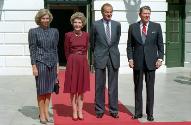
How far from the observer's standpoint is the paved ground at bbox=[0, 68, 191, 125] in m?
9.09

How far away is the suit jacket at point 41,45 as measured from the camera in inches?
325

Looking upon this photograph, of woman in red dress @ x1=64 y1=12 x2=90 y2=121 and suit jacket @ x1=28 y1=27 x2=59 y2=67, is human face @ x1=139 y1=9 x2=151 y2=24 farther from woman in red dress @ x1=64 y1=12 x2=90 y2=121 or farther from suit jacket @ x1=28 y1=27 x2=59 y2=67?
suit jacket @ x1=28 y1=27 x2=59 y2=67

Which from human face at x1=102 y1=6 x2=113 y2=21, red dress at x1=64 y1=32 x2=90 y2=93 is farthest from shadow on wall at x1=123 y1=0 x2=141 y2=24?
red dress at x1=64 y1=32 x2=90 y2=93

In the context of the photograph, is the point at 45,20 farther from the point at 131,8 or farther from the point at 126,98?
the point at 131,8

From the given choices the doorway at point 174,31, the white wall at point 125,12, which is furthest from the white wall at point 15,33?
the doorway at point 174,31

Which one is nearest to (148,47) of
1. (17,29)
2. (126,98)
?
(126,98)

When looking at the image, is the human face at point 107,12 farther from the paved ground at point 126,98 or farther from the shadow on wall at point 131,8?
the shadow on wall at point 131,8

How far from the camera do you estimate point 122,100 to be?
11.0 meters

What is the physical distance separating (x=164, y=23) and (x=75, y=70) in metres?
8.72

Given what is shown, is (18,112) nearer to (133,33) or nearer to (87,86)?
(87,86)

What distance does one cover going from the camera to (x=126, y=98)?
1130 centimetres

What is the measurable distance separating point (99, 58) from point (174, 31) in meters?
10.2

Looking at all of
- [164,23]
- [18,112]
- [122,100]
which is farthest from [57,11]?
[18,112]

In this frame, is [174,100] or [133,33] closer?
[133,33]
